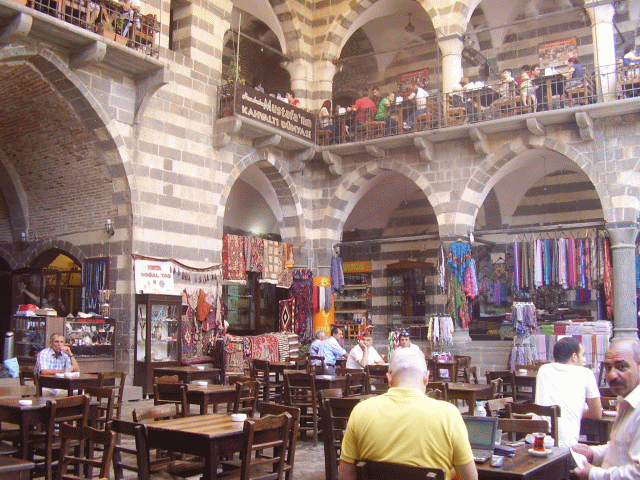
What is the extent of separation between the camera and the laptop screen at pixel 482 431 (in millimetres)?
3369

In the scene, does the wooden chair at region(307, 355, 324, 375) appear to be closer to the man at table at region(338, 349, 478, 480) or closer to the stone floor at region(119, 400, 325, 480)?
the stone floor at region(119, 400, 325, 480)

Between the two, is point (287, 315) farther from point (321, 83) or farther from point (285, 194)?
point (321, 83)

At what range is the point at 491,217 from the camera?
15.4m

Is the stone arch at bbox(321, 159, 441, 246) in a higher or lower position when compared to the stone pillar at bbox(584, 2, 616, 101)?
lower

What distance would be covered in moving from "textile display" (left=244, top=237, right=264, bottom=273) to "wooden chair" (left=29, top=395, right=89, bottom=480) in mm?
7803

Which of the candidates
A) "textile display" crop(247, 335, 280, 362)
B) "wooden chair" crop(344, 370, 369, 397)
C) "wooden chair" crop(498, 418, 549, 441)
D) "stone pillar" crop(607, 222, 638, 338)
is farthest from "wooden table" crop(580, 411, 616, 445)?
"textile display" crop(247, 335, 280, 362)

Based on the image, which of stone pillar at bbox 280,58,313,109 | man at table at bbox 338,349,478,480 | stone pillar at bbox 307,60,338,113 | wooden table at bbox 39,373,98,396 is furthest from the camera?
stone pillar at bbox 307,60,338,113

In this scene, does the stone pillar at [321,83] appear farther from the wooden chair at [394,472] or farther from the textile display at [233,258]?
the wooden chair at [394,472]

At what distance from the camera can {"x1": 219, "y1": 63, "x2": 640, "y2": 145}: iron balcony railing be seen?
1145 cm

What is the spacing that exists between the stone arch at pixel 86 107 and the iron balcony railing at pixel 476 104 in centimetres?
241

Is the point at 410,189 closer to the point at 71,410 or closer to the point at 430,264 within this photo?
the point at 430,264

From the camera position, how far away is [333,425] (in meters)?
5.08

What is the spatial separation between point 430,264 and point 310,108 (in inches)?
176

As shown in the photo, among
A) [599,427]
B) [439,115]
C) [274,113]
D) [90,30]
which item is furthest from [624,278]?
[90,30]
